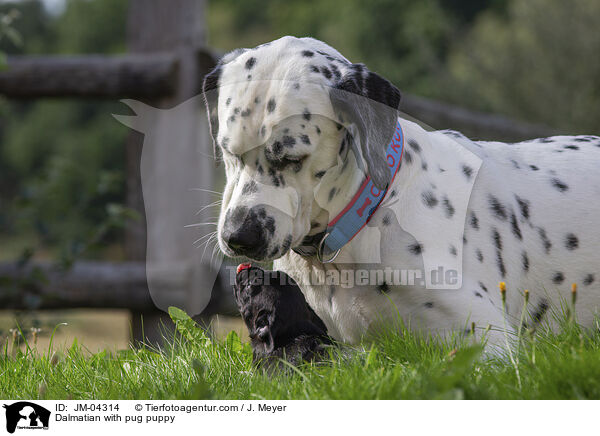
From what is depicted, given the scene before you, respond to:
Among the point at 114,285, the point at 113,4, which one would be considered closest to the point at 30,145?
the point at 113,4

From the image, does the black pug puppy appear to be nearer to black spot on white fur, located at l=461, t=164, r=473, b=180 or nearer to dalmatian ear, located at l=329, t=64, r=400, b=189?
dalmatian ear, located at l=329, t=64, r=400, b=189

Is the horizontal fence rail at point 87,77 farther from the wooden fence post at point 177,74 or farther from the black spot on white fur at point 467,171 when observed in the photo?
the black spot on white fur at point 467,171

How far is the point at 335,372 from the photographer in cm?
275

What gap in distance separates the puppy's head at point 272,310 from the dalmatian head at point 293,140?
8.4 inches

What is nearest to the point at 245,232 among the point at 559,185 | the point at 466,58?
the point at 559,185

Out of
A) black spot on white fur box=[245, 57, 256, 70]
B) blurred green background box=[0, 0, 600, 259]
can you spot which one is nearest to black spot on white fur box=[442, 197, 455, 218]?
black spot on white fur box=[245, 57, 256, 70]

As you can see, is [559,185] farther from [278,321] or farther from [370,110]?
[278,321]

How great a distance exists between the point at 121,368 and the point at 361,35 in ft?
60.4

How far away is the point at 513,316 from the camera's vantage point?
142 inches

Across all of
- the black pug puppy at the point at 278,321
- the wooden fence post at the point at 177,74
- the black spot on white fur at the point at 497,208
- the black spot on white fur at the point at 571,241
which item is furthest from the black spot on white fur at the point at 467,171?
the wooden fence post at the point at 177,74

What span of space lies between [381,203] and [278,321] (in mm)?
779

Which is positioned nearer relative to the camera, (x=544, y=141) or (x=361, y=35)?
(x=544, y=141)

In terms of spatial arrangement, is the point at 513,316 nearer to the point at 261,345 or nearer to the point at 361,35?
the point at 261,345
